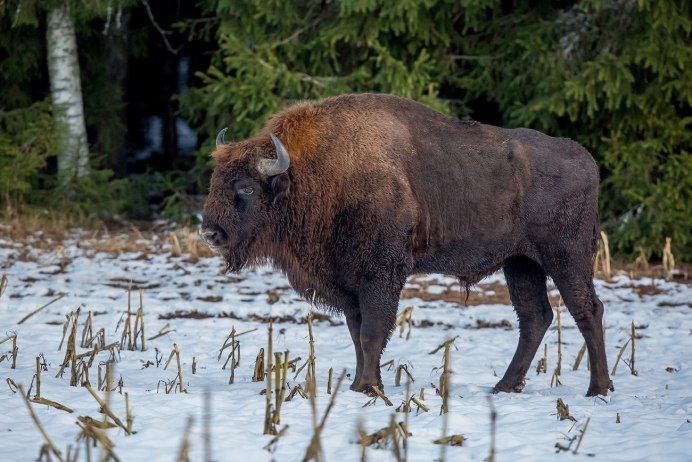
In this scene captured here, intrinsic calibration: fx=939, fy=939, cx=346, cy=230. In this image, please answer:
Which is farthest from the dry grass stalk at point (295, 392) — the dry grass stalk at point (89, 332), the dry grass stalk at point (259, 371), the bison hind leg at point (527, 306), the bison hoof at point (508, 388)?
the dry grass stalk at point (89, 332)

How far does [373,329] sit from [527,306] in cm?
147

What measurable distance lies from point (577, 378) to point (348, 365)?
1.84m

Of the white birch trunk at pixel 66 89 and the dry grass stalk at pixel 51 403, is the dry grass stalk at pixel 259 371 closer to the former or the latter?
the dry grass stalk at pixel 51 403

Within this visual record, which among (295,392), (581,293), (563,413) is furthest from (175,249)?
(563,413)

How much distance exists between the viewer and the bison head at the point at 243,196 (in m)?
6.91

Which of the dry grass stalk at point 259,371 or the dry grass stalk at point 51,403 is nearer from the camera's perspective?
the dry grass stalk at point 51,403

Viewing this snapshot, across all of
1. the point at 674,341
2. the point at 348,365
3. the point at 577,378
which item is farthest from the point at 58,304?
the point at 674,341

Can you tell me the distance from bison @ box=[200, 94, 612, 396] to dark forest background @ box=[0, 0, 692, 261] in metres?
5.31

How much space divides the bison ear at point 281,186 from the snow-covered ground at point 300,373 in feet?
4.50

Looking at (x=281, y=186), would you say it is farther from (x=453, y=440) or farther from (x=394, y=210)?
(x=453, y=440)

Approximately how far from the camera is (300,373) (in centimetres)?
732

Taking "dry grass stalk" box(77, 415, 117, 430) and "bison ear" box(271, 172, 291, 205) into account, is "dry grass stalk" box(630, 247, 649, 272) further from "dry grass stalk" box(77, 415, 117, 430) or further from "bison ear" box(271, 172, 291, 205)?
"dry grass stalk" box(77, 415, 117, 430)

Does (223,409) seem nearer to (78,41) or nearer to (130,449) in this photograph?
(130,449)

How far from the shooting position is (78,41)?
17.3m
